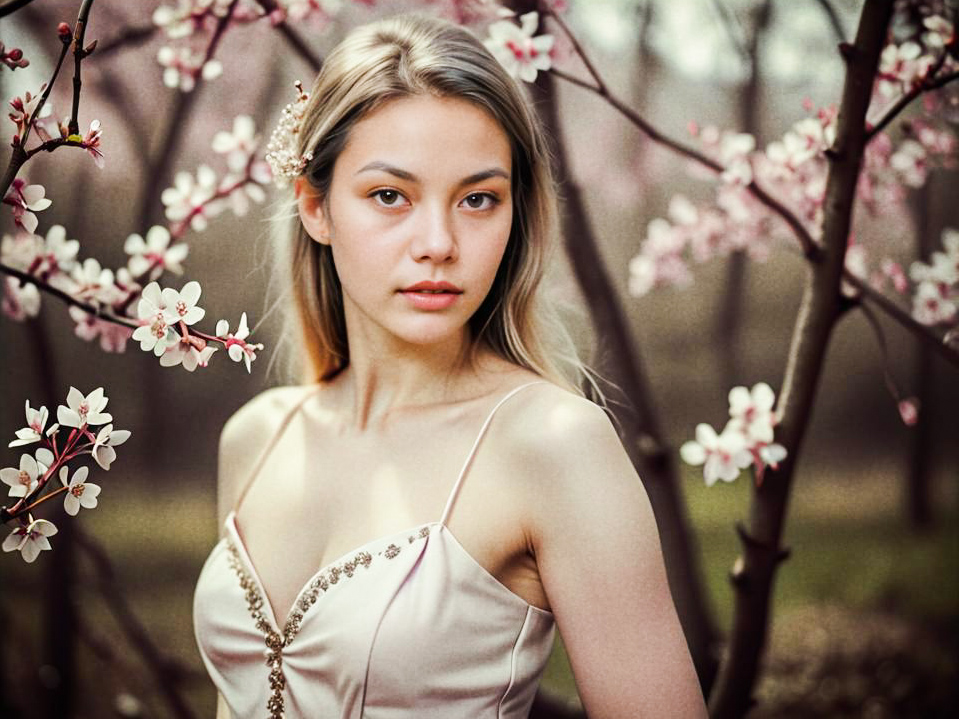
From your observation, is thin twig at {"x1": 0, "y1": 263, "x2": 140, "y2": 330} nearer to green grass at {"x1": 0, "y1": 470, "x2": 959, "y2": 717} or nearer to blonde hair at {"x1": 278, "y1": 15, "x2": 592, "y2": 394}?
blonde hair at {"x1": 278, "y1": 15, "x2": 592, "y2": 394}

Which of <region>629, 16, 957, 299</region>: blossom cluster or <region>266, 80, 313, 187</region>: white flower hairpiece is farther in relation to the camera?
<region>629, 16, 957, 299</region>: blossom cluster

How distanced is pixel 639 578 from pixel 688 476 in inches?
62.5

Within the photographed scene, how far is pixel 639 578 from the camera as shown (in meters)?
1.12

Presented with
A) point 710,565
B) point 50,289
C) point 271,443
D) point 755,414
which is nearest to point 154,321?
point 50,289

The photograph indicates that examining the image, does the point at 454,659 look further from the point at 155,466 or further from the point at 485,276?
the point at 155,466

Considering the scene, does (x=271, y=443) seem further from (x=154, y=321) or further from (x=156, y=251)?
(x=154, y=321)

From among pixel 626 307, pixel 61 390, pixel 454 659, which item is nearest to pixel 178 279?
pixel 61 390

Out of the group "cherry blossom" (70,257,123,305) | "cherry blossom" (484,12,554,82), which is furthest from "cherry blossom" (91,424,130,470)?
"cherry blossom" (484,12,554,82)

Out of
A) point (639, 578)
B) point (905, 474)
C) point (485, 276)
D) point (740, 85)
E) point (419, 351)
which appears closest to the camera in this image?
point (639, 578)

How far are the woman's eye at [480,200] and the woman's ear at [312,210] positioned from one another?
0.69 ft

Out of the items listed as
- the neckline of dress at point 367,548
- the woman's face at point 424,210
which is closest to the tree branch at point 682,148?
the woman's face at point 424,210

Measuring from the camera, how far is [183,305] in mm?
1005

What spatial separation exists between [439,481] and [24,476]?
0.49 meters

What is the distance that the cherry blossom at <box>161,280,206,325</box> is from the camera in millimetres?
993
